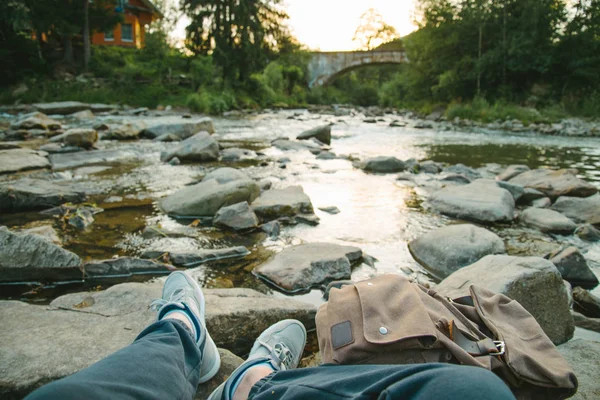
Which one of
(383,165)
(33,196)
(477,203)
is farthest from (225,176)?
(383,165)

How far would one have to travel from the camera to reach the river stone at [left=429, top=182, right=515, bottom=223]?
4078 mm

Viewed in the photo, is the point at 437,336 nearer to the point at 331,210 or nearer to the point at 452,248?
the point at 452,248

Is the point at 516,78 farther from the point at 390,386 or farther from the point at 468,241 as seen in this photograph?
the point at 390,386

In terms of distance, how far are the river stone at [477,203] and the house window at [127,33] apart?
110 feet

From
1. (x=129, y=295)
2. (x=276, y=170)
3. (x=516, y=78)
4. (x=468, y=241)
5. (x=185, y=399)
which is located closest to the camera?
(x=185, y=399)

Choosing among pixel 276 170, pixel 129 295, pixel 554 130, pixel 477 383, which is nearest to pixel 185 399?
pixel 477 383

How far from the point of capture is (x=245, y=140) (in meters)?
10.1

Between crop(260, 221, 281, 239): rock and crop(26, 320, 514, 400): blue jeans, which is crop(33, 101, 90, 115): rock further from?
crop(26, 320, 514, 400): blue jeans

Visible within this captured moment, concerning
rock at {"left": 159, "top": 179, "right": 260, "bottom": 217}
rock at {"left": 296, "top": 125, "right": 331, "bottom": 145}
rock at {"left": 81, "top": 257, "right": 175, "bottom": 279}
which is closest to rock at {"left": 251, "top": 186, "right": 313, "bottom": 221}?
rock at {"left": 159, "top": 179, "right": 260, "bottom": 217}

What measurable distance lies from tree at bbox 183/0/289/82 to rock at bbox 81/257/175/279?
24562mm

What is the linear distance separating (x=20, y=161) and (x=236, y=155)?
3223 millimetres

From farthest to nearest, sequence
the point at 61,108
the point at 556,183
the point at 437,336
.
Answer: the point at 61,108
the point at 556,183
the point at 437,336

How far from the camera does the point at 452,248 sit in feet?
9.96

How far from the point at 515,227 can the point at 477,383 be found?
350cm
